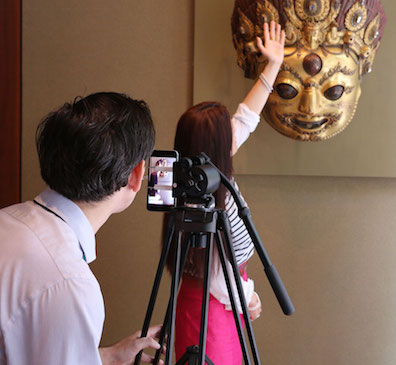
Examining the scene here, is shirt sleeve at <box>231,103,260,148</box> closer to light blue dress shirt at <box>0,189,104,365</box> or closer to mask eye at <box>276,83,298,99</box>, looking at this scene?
mask eye at <box>276,83,298,99</box>

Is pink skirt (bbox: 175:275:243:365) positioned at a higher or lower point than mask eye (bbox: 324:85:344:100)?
lower

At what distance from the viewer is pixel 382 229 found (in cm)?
177

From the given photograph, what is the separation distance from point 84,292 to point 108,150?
23cm

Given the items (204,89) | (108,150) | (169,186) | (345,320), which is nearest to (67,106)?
(108,150)

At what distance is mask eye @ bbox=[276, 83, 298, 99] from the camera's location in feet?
4.85

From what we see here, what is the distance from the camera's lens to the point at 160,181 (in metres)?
1.02

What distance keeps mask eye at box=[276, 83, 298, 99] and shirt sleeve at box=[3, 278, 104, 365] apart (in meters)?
1.02

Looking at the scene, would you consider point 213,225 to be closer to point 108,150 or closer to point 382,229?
point 108,150

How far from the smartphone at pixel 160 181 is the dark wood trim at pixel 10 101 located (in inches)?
51.7

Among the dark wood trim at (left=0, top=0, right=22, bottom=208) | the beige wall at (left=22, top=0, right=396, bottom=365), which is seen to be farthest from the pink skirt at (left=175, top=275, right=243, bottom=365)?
the dark wood trim at (left=0, top=0, right=22, bottom=208)

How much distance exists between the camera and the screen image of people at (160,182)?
3.30ft

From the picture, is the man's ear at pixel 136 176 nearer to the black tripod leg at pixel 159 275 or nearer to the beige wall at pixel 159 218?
the black tripod leg at pixel 159 275

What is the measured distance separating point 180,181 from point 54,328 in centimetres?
38

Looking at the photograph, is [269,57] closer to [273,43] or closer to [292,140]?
[273,43]
